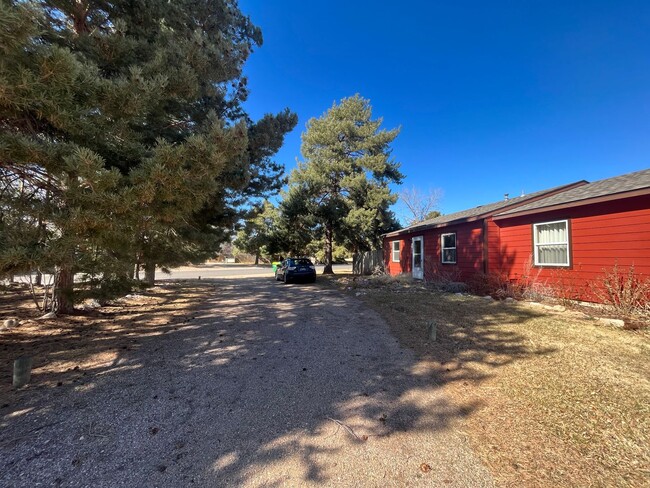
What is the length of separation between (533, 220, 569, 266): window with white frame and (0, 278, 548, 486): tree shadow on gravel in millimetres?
5096

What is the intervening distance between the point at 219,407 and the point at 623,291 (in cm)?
830

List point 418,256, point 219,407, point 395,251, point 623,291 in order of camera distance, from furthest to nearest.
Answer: point 395,251 → point 418,256 → point 623,291 → point 219,407

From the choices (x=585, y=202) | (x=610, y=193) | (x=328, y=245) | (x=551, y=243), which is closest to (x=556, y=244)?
(x=551, y=243)

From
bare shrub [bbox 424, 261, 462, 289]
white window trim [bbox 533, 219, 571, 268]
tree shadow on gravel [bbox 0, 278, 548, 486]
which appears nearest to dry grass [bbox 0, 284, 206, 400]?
tree shadow on gravel [bbox 0, 278, 548, 486]

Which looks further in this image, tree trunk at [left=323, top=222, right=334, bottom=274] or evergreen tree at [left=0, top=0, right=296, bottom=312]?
tree trunk at [left=323, top=222, right=334, bottom=274]

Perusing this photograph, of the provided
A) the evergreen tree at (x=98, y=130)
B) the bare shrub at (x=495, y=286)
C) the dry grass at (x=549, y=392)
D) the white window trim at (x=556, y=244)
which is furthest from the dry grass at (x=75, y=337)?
the white window trim at (x=556, y=244)

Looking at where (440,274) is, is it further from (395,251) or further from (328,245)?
(328,245)

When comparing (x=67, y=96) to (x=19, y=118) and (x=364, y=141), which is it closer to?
(x=19, y=118)

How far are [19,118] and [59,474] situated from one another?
12.5ft

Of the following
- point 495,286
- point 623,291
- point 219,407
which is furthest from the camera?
point 495,286

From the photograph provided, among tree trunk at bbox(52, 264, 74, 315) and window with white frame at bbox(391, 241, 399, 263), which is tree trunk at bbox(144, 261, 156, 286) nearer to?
tree trunk at bbox(52, 264, 74, 315)

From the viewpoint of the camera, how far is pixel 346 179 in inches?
773

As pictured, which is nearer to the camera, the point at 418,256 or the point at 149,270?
the point at 149,270

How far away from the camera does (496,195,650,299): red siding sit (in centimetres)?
689
